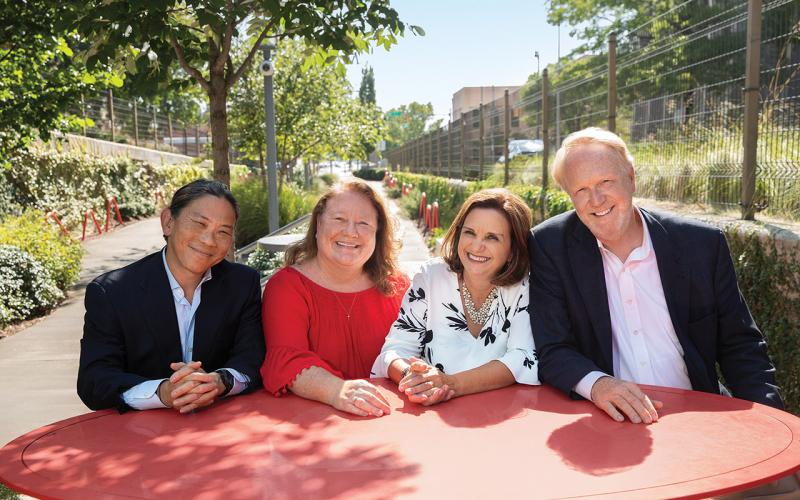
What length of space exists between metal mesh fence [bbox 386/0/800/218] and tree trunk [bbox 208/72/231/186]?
347cm

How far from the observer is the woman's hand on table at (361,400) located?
7.68ft

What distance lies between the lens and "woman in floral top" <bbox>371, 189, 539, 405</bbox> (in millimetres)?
2768

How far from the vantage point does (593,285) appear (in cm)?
279

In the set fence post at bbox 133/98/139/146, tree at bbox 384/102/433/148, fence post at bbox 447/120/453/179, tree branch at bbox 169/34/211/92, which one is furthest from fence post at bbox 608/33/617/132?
tree at bbox 384/102/433/148

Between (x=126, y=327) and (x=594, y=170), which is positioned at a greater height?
(x=594, y=170)

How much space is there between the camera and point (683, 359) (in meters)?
2.78

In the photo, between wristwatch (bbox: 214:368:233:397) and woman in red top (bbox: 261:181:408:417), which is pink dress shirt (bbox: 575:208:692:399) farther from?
wristwatch (bbox: 214:368:233:397)

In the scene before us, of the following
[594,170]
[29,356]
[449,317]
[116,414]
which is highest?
[594,170]

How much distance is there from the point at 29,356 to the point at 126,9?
4194 mm

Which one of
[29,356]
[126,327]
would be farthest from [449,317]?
[29,356]

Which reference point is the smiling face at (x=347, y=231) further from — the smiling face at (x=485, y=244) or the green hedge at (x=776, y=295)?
the green hedge at (x=776, y=295)

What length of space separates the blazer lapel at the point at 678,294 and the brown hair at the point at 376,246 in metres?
1.19

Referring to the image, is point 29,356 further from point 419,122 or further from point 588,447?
point 419,122

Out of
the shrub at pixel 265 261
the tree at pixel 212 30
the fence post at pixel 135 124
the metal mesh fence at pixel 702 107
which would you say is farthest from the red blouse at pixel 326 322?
the fence post at pixel 135 124
